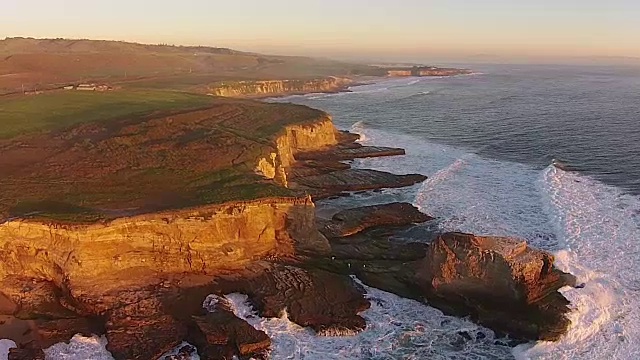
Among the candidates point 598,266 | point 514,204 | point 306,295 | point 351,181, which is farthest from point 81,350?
point 514,204

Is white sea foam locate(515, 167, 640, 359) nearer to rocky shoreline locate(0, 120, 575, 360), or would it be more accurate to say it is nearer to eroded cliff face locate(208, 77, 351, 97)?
rocky shoreline locate(0, 120, 575, 360)

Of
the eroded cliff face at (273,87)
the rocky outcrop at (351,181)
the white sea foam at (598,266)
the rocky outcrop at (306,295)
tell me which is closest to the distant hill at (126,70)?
the eroded cliff face at (273,87)

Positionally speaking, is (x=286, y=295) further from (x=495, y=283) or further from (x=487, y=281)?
(x=495, y=283)

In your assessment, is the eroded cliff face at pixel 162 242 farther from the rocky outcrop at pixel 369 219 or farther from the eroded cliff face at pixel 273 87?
the eroded cliff face at pixel 273 87

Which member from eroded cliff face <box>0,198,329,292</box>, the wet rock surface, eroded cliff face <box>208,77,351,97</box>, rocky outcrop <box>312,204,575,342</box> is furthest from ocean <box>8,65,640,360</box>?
eroded cliff face <box>208,77,351,97</box>

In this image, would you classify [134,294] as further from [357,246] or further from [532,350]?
[532,350]
